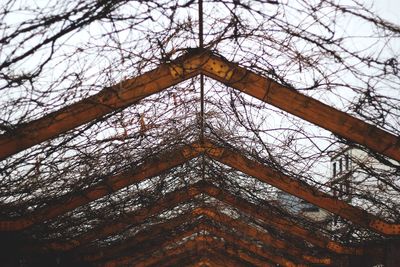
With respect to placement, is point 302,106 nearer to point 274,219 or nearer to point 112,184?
point 112,184

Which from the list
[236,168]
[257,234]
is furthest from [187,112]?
[257,234]

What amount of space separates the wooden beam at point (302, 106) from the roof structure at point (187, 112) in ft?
0.04

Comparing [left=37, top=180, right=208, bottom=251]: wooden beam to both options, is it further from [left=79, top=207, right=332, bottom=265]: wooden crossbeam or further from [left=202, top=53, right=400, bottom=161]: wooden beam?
[left=202, top=53, right=400, bottom=161]: wooden beam

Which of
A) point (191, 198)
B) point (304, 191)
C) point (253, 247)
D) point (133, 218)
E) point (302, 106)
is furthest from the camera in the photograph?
point (253, 247)

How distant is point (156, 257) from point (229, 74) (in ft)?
36.7

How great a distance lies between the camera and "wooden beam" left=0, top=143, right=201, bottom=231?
7211 millimetres

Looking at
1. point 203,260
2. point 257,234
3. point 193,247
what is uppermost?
point 203,260

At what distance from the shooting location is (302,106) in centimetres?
481

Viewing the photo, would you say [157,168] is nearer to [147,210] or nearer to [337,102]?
[147,210]

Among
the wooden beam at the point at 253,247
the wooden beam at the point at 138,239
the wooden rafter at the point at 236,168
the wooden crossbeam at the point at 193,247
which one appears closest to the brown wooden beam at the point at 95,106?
the wooden rafter at the point at 236,168

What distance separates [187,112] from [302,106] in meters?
1.84

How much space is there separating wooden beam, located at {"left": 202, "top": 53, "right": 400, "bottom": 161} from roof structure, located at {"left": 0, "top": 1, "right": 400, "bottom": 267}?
12 mm

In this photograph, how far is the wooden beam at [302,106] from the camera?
4.67m

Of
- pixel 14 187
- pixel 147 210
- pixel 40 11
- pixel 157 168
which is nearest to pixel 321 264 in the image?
pixel 147 210
